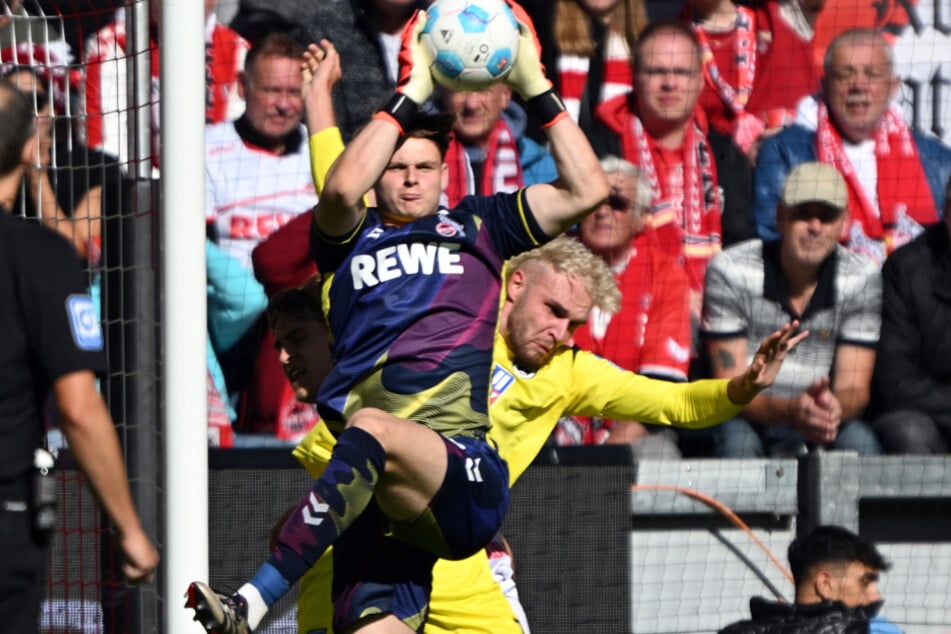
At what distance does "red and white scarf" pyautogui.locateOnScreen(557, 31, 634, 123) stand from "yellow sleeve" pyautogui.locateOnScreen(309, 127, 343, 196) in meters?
2.34

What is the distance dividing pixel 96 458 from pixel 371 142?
1251 mm

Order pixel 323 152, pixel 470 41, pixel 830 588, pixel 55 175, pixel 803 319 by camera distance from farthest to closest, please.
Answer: pixel 803 319 < pixel 830 588 < pixel 55 175 < pixel 323 152 < pixel 470 41

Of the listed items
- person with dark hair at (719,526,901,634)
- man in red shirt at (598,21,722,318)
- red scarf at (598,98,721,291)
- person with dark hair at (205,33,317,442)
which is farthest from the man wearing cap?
person with dark hair at (205,33,317,442)

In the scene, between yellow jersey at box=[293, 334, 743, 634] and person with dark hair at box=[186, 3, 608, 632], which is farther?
yellow jersey at box=[293, 334, 743, 634]

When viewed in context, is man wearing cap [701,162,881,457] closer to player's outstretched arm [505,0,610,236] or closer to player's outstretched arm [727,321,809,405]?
player's outstretched arm [727,321,809,405]

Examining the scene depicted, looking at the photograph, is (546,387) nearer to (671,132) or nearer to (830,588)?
(830,588)

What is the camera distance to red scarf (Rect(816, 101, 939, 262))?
247 inches

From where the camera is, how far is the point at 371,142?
3.76m

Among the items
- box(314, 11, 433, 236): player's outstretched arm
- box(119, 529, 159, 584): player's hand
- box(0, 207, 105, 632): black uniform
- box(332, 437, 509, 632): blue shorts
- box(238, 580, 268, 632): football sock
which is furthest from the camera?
box(314, 11, 433, 236): player's outstretched arm

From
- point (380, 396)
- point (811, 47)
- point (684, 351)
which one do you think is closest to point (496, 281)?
point (380, 396)

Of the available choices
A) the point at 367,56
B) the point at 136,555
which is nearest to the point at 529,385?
the point at 136,555

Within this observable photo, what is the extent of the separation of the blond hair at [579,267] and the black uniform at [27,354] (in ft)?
A: 6.28

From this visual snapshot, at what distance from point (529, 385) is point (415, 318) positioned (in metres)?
0.86

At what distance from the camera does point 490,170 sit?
250 inches
